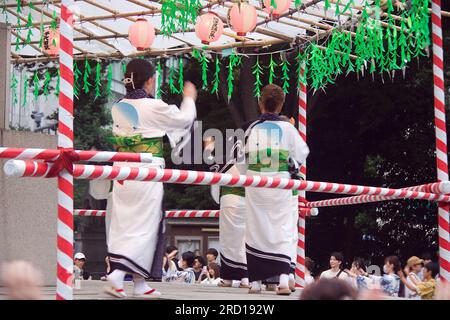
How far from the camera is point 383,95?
780 inches

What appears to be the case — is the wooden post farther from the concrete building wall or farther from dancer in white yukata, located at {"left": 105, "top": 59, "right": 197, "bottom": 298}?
dancer in white yukata, located at {"left": 105, "top": 59, "right": 197, "bottom": 298}

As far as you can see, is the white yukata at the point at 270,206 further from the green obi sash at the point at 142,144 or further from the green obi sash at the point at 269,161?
the green obi sash at the point at 142,144

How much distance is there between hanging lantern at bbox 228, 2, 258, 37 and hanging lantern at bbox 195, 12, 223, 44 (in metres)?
0.26

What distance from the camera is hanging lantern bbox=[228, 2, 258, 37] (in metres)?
11.3

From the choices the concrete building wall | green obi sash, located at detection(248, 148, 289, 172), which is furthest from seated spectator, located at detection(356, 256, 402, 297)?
the concrete building wall

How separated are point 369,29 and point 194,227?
17765 millimetres

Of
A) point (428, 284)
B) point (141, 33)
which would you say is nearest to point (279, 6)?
point (141, 33)

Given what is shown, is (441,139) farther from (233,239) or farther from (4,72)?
(4,72)

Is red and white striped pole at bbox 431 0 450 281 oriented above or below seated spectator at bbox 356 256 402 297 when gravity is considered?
above

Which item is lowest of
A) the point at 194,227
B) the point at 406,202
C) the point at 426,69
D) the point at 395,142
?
the point at 194,227

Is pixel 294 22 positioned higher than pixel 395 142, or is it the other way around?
pixel 294 22

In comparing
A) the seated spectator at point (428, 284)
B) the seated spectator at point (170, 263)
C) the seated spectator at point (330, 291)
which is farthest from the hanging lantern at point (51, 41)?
the seated spectator at point (330, 291)

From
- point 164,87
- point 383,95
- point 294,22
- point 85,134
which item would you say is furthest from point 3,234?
point 85,134
